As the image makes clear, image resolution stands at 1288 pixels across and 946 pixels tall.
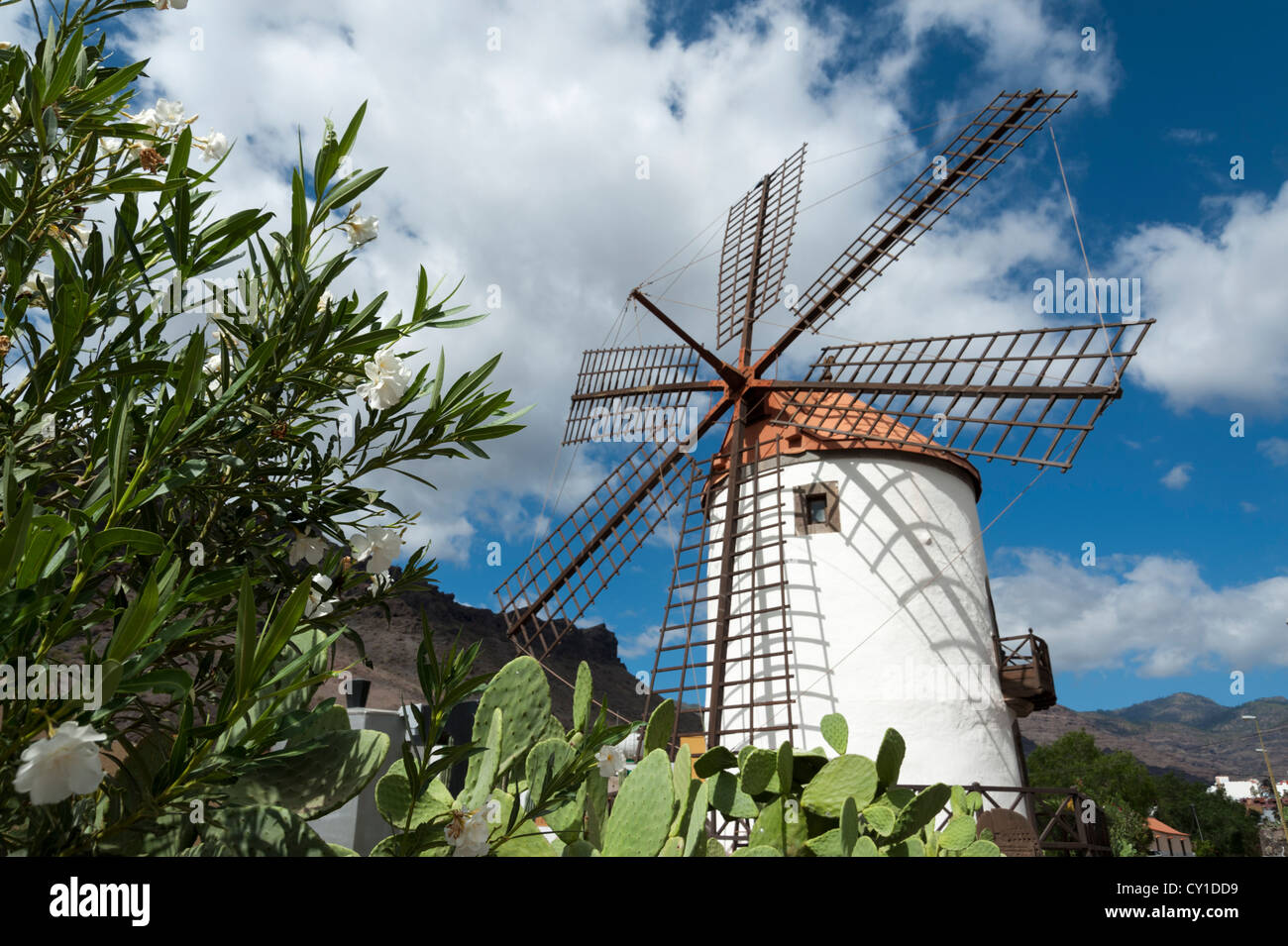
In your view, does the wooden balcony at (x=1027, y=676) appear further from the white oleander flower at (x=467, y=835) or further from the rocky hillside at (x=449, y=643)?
the rocky hillside at (x=449, y=643)

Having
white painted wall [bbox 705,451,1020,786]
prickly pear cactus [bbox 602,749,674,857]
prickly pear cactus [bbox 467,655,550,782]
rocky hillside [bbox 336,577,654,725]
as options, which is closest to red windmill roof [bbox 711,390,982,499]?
white painted wall [bbox 705,451,1020,786]

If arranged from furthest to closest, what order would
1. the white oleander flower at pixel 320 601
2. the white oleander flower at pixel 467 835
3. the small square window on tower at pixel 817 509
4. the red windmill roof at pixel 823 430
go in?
the red windmill roof at pixel 823 430
the small square window on tower at pixel 817 509
the white oleander flower at pixel 320 601
the white oleander flower at pixel 467 835

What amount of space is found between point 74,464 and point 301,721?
2.54 feet

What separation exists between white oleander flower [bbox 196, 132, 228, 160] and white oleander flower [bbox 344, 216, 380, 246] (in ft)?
1.12

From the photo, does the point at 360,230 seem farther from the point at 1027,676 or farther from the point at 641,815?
the point at 1027,676

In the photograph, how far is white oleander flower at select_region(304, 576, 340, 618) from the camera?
1.33 meters

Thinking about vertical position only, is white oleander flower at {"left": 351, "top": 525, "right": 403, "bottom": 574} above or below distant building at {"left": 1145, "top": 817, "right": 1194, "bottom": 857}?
above

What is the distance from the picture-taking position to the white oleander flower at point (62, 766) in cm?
73

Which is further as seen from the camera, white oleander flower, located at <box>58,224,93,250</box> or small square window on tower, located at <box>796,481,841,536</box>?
small square window on tower, located at <box>796,481,841,536</box>

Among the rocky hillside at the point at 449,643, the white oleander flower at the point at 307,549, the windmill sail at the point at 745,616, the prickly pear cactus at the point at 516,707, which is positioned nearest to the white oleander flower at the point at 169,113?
the white oleander flower at the point at 307,549

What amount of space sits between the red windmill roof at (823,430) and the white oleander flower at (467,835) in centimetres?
900

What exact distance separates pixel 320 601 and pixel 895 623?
8806mm

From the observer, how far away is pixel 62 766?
748mm

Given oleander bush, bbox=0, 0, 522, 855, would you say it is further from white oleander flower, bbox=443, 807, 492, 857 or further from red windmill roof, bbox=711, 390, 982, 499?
red windmill roof, bbox=711, 390, 982, 499
